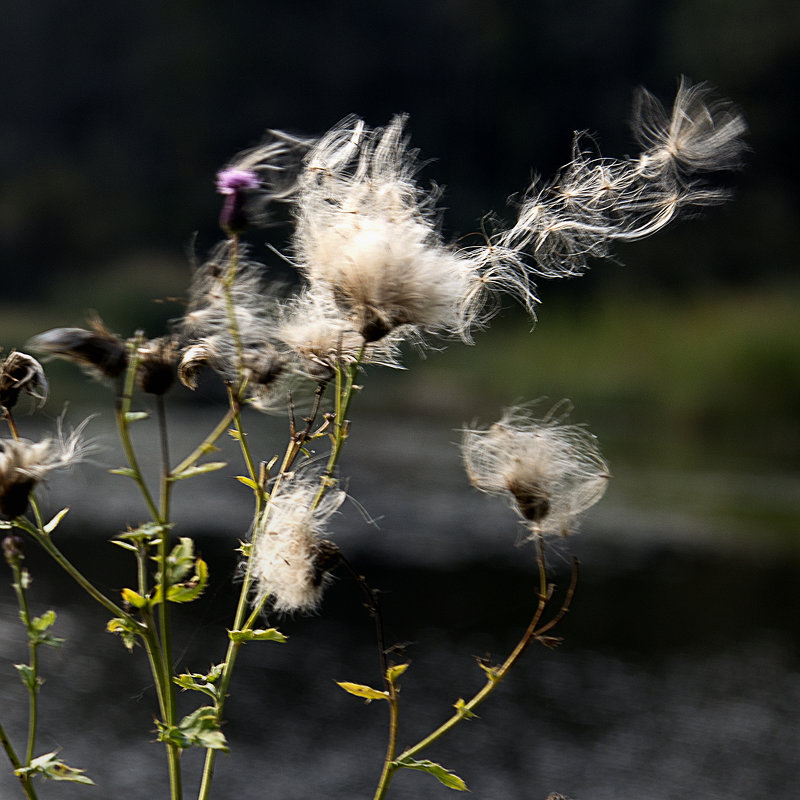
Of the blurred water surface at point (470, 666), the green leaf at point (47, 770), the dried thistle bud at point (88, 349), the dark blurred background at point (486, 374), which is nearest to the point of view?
the dried thistle bud at point (88, 349)

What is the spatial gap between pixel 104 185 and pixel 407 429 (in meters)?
14.9

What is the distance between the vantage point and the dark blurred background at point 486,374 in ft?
11.2

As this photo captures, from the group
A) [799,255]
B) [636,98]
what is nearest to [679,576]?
[636,98]

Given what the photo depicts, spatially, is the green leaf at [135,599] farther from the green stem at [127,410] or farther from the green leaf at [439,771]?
the green leaf at [439,771]

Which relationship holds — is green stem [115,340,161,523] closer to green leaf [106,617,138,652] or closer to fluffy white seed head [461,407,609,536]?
green leaf [106,617,138,652]

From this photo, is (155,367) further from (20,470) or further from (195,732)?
(195,732)

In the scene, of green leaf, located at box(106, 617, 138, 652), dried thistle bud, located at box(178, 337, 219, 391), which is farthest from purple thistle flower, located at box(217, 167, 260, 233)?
green leaf, located at box(106, 617, 138, 652)

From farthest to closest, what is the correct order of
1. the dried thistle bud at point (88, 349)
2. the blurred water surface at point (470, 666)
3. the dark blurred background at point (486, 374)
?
the dark blurred background at point (486, 374)
the blurred water surface at point (470, 666)
the dried thistle bud at point (88, 349)

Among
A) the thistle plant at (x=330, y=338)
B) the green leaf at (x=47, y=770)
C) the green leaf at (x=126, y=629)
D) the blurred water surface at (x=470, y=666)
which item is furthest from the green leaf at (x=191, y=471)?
the blurred water surface at (x=470, y=666)

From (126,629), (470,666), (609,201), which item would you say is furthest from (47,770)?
(470,666)

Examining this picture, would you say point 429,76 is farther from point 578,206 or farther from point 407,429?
point 578,206

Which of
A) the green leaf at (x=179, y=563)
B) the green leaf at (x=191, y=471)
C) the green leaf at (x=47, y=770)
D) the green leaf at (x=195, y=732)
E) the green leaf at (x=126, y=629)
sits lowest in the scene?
the green leaf at (x=47, y=770)

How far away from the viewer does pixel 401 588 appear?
4930mm

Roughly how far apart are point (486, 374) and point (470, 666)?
9.98 meters
